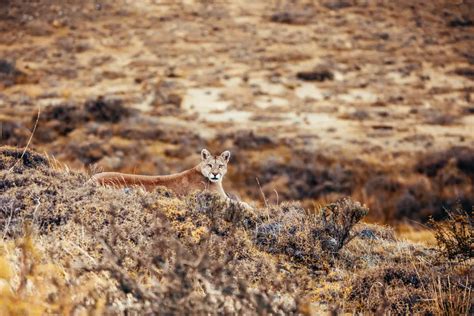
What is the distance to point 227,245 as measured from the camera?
15.8 ft

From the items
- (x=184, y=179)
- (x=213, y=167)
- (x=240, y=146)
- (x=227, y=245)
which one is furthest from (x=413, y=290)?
(x=240, y=146)

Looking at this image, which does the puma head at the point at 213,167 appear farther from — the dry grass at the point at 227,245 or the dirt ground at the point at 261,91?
the dry grass at the point at 227,245

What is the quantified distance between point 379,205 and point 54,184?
16345 millimetres

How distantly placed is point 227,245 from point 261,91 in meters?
35.5

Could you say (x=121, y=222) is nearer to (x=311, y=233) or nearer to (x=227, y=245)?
(x=227, y=245)

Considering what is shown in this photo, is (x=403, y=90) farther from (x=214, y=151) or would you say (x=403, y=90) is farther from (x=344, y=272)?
(x=344, y=272)

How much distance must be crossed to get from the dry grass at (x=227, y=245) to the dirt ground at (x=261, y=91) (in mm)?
5713

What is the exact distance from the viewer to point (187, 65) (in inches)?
1769

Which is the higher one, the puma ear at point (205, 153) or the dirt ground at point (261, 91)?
the puma ear at point (205, 153)

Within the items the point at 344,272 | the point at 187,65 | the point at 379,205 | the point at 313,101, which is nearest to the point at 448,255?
the point at 344,272

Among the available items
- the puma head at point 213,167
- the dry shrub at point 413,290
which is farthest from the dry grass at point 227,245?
the puma head at point 213,167

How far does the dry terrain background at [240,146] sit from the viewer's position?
14.8ft

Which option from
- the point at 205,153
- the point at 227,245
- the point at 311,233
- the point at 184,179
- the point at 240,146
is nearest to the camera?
the point at 227,245

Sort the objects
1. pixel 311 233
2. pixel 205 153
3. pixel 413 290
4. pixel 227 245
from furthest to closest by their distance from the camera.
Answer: pixel 205 153 < pixel 311 233 < pixel 413 290 < pixel 227 245
